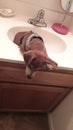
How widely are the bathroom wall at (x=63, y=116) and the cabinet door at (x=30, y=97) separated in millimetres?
46

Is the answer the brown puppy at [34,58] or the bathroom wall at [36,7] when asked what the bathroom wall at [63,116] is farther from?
the bathroom wall at [36,7]

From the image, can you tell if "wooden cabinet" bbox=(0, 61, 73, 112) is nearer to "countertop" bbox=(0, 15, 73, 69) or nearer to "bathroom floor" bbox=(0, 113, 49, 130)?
"countertop" bbox=(0, 15, 73, 69)

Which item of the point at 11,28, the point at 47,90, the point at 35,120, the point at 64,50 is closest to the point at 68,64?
the point at 64,50

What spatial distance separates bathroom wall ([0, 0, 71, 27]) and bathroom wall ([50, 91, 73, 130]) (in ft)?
1.86

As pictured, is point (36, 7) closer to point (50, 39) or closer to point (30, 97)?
point (50, 39)

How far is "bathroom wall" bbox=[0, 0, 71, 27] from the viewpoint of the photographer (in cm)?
113

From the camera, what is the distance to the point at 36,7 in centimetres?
117

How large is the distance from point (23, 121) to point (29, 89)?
463mm

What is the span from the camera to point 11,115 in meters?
1.41

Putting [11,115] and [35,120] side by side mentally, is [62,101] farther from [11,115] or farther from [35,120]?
[11,115]

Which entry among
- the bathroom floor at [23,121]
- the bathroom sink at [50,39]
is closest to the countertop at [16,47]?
the bathroom sink at [50,39]

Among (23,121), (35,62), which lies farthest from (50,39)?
(23,121)

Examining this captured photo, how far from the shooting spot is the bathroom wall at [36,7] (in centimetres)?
113

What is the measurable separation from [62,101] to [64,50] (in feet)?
1.40
